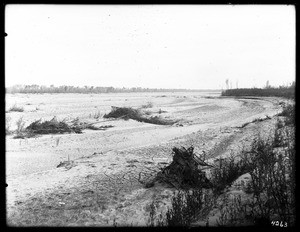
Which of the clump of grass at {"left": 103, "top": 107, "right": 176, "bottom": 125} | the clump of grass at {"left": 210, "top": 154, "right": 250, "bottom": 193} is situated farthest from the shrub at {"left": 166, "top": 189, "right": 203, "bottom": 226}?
the clump of grass at {"left": 103, "top": 107, "right": 176, "bottom": 125}

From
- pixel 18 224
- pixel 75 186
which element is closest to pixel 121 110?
pixel 75 186

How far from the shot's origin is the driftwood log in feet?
15.7

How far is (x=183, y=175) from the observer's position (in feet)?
16.5

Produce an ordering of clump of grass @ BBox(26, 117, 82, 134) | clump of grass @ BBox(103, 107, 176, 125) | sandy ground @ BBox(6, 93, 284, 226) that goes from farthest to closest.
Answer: clump of grass @ BBox(103, 107, 176, 125)
clump of grass @ BBox(26, 117, 82, 134)
sandy ground @ BBox(6, 93, 284, 226)

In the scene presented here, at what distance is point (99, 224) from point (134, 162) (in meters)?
2.71

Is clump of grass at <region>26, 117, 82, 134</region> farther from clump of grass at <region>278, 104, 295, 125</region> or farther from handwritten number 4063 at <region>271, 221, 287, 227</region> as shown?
handwritten number 4063 at <region>271, 221, 287, 227</region>

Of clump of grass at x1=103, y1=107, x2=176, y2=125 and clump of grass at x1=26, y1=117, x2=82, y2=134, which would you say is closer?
clump of grass at x1=26, y1=117, x2=82, y2=134

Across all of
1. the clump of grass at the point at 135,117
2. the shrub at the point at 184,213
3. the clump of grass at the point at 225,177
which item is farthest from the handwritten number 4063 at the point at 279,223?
the clump of grass at the point at 135,117

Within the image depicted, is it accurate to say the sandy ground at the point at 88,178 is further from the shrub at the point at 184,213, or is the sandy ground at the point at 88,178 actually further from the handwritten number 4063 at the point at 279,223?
the handwritten number 4063 at the point at 279,223

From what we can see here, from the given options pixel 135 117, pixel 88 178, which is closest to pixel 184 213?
pixel 88 178

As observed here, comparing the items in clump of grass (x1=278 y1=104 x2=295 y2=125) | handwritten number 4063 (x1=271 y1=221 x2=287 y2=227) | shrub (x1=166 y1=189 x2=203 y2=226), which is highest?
clump of grass (x1=278 y1=104 x2=295 y2=125)

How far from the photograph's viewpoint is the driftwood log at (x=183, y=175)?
4.78 meters

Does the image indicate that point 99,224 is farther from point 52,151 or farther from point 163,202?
point 52,151
